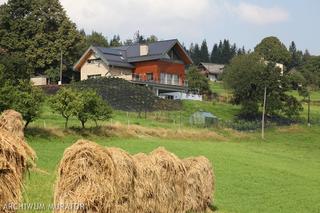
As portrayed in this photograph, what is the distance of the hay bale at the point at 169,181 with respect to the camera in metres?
14.2

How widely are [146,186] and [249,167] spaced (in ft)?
76.8

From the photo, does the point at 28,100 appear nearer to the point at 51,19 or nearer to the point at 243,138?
the point at 243,138

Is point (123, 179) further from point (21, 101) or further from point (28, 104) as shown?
point (28, 104)

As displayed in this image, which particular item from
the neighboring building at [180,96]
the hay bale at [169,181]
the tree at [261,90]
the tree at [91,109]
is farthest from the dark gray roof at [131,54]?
the hay bale at [169,181]

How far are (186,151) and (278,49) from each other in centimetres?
11359

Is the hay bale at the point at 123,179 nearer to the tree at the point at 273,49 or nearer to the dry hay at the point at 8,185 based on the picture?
the dry hay at the point at 8,185

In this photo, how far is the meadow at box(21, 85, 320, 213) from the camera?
2314cm

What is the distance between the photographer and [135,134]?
4441 cm

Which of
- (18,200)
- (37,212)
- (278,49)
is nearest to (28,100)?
(37,212)

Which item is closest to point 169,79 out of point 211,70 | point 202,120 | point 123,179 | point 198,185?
point 202,120

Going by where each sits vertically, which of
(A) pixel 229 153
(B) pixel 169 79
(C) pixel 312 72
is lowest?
(A) pixel 229 153

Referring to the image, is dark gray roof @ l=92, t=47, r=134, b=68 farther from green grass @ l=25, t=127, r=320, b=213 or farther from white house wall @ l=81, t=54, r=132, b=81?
green grass @ l=25, t=127, r=320, b=213

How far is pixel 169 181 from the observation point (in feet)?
48.8

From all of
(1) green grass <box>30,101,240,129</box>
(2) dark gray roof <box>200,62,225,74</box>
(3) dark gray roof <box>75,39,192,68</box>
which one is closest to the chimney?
(3) dark gray roof <box>75,39,192,68</box>
